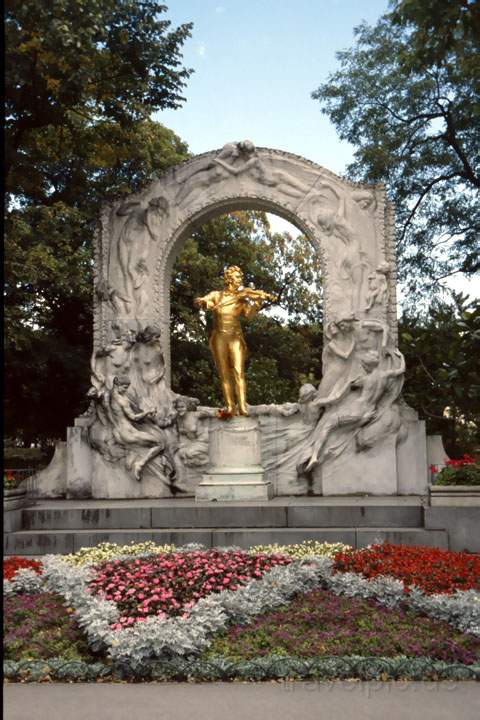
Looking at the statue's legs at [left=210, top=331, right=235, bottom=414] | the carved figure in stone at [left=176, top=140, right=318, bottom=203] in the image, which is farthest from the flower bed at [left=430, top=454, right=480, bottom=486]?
the carved figure in stone at [left=176, top=140, right=318, bottom=203]

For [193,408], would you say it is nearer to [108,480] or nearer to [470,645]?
[108,480]

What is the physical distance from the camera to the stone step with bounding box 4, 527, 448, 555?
1022 cm

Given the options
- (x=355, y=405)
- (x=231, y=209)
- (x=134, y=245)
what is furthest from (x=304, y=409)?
(x=134, y=245)

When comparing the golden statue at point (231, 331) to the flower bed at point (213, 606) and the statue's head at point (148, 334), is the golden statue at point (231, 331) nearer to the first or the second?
the statue's head at point (148, 334)

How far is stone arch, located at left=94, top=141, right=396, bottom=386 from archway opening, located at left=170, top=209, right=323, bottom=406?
14.1ft

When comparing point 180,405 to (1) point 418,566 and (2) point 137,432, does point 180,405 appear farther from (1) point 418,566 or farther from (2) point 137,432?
(1) point 418,566

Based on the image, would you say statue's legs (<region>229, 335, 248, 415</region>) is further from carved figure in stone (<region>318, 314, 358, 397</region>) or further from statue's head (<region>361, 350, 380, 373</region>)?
statue's head (<region>361, 350, 380, 373</region>)

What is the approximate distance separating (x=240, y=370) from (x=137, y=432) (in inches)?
79.1

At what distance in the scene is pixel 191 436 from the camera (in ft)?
44.2

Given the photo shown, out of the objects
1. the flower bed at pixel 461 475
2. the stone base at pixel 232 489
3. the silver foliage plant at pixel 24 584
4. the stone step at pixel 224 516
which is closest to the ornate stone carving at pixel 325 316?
the stone base at pixel 232 489

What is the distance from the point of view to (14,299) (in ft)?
55.8

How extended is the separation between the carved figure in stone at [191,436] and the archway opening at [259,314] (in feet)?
22.0

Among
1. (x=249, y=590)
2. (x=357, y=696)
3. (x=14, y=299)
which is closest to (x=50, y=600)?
(x=249, y=590)

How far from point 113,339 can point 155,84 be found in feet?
22.1
